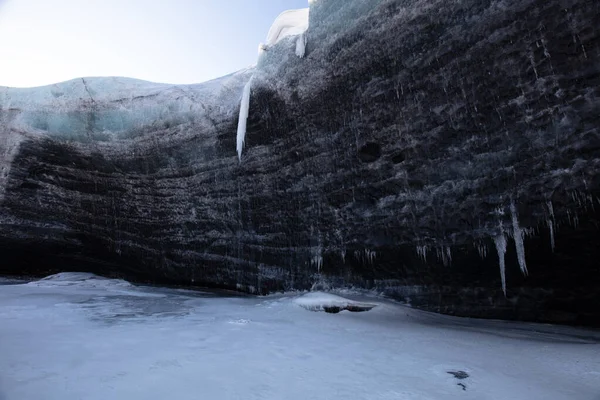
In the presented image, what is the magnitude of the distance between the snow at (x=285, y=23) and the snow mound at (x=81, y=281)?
637 centimetres

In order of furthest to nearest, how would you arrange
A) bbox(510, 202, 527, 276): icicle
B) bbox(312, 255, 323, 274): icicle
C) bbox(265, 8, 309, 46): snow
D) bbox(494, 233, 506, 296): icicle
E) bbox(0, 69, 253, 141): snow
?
bbox(0, 69, 253, 141): snow < bbox(265, 8, 309, 46): snow < bbox(312, 255, 323, 274): icicle < bbox(494, 233, 506, 296): icicle < bbox(510, 202, 527, 276): icicle

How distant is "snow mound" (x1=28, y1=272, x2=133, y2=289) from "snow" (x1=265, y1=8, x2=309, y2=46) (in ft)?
20.9

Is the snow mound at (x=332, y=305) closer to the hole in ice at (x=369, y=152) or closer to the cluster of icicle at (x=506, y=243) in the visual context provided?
the cluster of icicle at (x=506, y=243)

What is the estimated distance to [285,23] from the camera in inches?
280

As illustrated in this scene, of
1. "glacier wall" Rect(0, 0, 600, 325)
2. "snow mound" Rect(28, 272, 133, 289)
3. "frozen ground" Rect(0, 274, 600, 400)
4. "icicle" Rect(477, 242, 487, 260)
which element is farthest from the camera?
"snow mound" Rect(28, 272, 133, 289)

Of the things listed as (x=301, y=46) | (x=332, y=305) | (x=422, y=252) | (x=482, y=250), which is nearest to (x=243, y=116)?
(x=301, y=46)

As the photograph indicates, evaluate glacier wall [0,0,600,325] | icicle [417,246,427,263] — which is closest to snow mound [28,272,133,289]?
glacier wall [0,0,600,325]

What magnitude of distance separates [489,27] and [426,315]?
3.59 meters

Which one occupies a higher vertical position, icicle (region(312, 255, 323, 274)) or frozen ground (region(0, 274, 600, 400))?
Answer: icicle (region(312, 255, 323, 274))

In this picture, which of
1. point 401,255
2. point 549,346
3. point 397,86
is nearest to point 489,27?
point 397,86

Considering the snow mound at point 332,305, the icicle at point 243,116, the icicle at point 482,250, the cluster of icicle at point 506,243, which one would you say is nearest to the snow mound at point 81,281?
the icicle at point 243,116

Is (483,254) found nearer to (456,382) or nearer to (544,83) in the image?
(544,83)

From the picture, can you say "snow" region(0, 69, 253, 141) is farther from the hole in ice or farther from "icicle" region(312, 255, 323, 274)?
"icicle" region(312, 255, 323, 274)

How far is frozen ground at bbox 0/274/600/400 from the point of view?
84.4 inches
